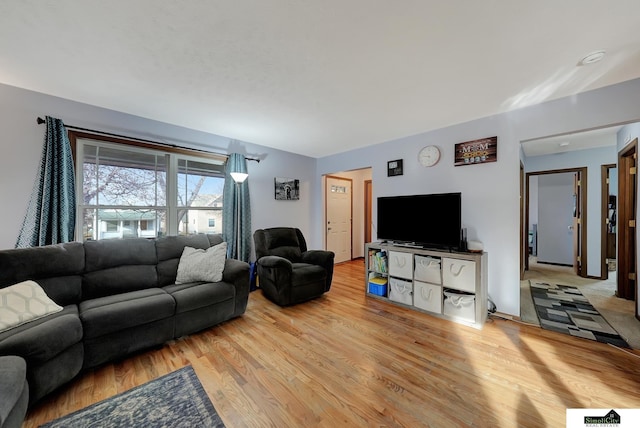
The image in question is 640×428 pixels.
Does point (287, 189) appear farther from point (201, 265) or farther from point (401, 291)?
point (401, 291)

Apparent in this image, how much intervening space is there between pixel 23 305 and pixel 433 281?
12.1ft

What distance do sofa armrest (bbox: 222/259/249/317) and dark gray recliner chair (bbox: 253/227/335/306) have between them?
1.33 feet

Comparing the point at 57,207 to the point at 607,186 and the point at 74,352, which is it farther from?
the point at 607,186

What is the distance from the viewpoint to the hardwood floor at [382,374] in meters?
1.46

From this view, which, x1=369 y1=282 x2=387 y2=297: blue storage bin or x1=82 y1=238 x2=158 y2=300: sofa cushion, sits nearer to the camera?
x1=82 y1=238 x2=158 y2=300: sofa cushion

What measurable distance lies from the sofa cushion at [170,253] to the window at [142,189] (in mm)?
522

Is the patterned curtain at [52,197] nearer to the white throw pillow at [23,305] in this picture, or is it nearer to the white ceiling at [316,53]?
the white ceiling at [316,53]

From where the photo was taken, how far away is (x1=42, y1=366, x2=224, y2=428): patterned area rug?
4.54 ft

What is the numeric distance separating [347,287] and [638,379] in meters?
2.89

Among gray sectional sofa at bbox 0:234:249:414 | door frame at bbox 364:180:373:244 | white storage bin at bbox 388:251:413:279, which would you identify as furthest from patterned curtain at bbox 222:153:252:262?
door frame at bbox 364:180:373:244

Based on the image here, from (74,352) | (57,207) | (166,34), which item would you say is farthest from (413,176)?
(57,207)

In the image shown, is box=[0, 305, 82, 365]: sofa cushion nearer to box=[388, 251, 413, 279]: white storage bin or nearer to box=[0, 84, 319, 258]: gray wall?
box=[0, 84, 319, 258]: gray wall

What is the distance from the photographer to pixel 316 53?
1766mm

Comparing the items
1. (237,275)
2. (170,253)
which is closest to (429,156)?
(237,275)
